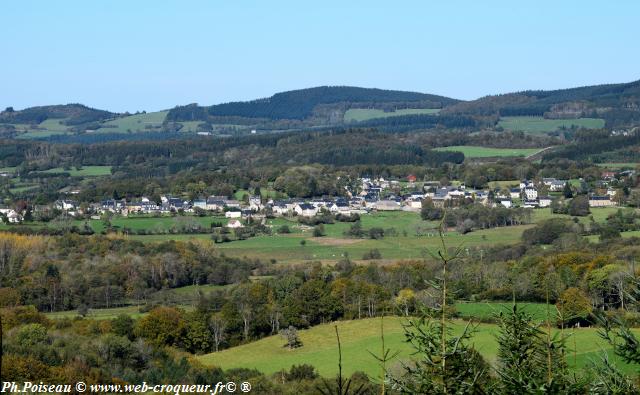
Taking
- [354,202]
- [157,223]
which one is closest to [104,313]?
[157,223]

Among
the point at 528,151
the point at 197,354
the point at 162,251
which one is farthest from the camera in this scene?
the point at 528,151

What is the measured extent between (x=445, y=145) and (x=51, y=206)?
5616cm

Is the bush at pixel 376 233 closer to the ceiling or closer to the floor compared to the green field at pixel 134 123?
closer to the floor

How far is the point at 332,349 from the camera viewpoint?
29.4 meters

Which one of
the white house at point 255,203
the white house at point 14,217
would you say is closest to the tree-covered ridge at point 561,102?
the white house at point 255,203

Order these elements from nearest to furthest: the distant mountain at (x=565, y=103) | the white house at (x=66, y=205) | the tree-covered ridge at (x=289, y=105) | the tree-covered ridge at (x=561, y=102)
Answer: the white house at (x=66, y=205) → the distant mountain at (x=565, y=103) → the tree-covered ridge at (x=561, y=102) → the tree-covered ridge at (x=289, y=105)

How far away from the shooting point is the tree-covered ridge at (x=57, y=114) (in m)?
168

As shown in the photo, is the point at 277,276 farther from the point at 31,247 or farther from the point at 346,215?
the point at 346,215

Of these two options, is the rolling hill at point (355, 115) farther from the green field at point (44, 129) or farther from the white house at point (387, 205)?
the white house at point (387, 205)

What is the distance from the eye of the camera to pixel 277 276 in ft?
141

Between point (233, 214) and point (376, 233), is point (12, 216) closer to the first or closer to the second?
point (233, 214)

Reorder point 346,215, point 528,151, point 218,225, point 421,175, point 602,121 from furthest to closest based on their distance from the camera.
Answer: point 602,121
point 528,151
point 421,175
point 346,215
point 218,225

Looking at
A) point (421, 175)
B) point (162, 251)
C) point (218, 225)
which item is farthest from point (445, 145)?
point (162, 251)

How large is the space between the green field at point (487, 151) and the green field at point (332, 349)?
69783 millimetres
